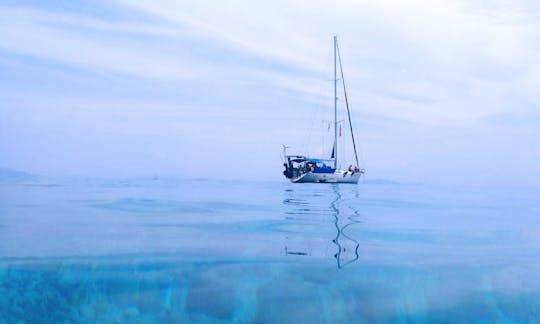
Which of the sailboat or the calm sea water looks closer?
the calm sea water

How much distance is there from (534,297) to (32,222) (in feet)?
41.0

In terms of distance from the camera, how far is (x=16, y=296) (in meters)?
7.06

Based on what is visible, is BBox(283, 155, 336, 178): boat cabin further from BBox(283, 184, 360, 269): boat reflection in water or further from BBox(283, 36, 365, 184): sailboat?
BBox(283, 184, 360, 269): boat reflection in water

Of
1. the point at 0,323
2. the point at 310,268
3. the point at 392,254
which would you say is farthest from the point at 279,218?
the point at 0,323

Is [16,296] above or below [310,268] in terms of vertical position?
below

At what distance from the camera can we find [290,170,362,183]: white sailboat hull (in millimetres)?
61156

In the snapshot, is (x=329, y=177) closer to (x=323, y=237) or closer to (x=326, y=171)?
(x=326, y=171)

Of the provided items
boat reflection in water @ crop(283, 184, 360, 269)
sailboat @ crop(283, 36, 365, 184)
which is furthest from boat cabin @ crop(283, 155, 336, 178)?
boat reflection in water @ crop(283, 184, 360, 269)

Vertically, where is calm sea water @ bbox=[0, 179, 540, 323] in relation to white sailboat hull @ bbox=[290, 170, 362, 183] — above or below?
above

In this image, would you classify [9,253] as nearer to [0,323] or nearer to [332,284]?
[0,323]

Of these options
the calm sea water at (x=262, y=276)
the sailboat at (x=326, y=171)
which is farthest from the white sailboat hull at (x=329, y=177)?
the calm sea water at (x=262, y=276)

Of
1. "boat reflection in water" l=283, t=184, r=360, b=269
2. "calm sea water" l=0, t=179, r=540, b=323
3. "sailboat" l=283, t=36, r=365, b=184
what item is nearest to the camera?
"calm sea water" l=0, t=179, r=540, b=323

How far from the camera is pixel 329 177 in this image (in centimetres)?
6156

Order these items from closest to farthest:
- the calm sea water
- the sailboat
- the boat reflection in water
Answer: the calm sea water < the boat reflection in water < the sailboat
